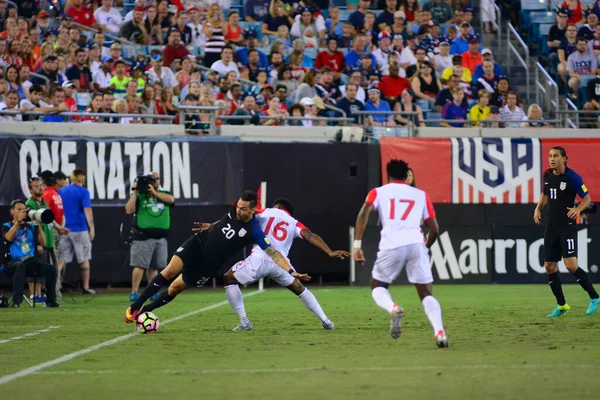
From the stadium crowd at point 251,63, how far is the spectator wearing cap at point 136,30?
1.2 inches

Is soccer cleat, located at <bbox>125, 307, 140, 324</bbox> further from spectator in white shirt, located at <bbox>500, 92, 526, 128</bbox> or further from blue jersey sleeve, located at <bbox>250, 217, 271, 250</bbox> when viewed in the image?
spectator in white shirt, located at <bbox>500, 92, 526, 128</bbox>

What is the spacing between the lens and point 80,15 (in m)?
24.1

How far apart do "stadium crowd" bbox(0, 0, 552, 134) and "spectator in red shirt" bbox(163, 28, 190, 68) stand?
0.02 m

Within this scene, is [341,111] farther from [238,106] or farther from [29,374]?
[29,374]

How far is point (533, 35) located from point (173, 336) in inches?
741

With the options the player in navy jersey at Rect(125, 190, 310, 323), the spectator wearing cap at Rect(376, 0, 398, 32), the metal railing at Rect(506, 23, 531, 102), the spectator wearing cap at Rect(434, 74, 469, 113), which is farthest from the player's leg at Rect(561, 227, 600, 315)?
the spectator wearing cap at Rect(376, 0, 398, 32)

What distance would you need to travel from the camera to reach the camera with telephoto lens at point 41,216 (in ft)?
55.3

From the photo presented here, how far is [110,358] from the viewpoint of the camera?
976 cm

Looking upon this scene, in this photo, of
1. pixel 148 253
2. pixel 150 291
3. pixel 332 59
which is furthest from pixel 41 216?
pixel 332 59

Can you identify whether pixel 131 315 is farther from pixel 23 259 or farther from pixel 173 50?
pixel 173 50

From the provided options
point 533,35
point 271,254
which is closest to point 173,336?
point 271,254

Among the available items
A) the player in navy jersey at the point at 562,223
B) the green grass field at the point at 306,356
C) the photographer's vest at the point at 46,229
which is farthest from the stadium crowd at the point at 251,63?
the player in navy jersey at the point at 562,223

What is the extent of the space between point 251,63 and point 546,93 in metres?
7.25

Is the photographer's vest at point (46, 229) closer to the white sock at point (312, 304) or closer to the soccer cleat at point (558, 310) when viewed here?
the white sock at point (312, 304)
